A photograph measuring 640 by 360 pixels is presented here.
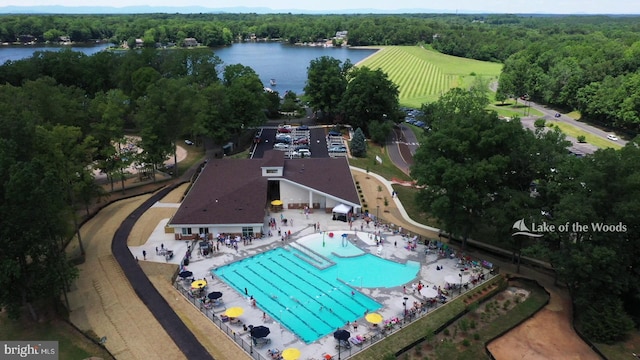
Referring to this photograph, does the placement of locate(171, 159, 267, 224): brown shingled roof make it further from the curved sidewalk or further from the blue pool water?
the blue pool water

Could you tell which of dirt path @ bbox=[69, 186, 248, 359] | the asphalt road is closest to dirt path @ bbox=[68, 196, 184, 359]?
dirt path @ bbox=[69, 186, 248, 359]

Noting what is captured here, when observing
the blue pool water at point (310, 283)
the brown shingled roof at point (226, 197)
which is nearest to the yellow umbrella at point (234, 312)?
the blue pool water at point (310, 283)

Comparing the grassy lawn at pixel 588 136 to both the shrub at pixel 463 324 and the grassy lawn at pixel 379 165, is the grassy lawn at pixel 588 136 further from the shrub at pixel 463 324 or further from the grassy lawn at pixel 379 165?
the shrub at pixel 463 324

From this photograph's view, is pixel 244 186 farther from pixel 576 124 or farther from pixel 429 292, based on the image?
pixel 576 124

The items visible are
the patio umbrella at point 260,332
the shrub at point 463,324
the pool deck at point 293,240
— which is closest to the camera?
the patio umbrella at point 260,332

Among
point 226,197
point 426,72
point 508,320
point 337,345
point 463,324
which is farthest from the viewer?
point 426,72

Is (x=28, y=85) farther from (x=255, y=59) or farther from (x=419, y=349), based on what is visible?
(x=255, y=59)

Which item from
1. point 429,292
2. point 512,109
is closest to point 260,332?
point 429,292
